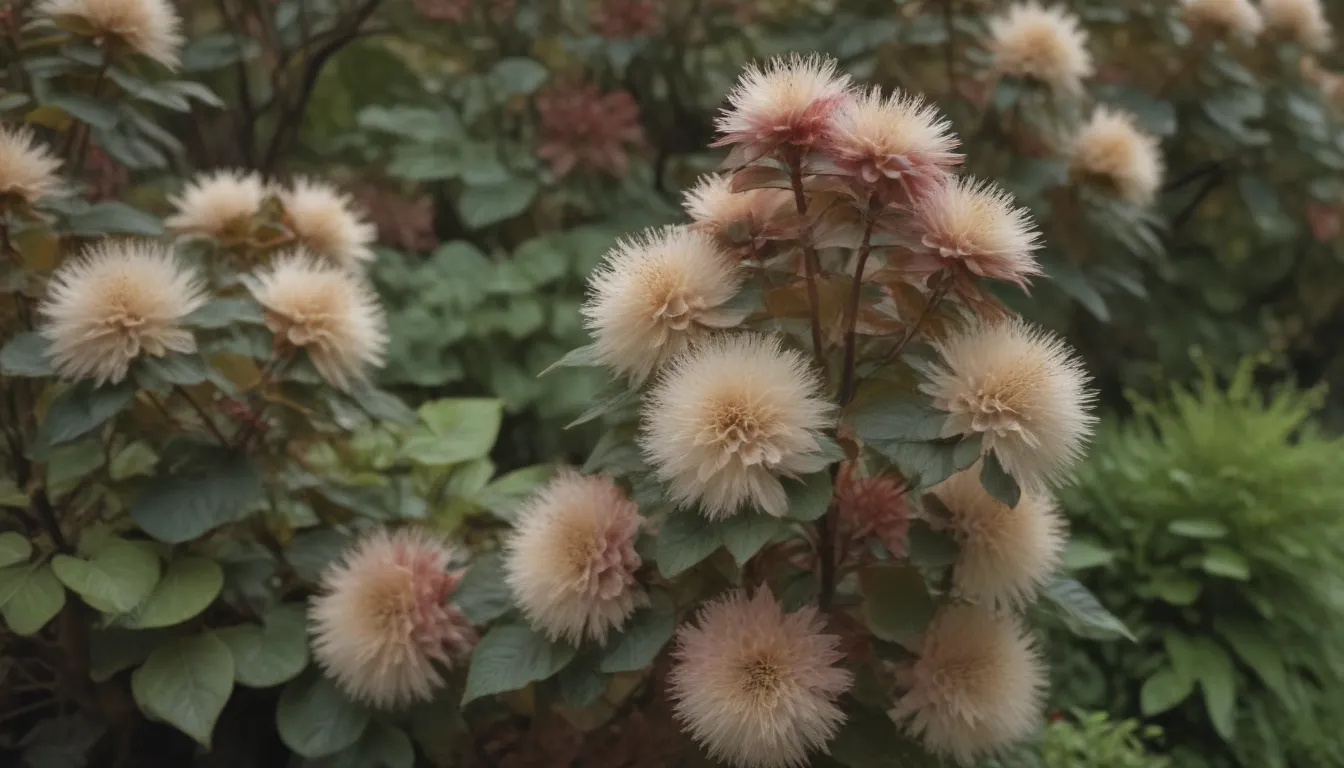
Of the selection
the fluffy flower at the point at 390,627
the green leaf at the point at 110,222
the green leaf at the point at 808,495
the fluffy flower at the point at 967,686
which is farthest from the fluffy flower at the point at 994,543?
the green leaf at the point at 110,222

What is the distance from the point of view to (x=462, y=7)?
4.93ft

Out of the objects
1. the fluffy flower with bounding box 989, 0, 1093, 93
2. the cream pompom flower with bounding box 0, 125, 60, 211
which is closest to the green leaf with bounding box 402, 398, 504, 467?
the cream pompom flower with bounding box 0, 125, 60, 211

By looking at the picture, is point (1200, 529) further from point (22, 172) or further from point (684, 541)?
point (22, 172)

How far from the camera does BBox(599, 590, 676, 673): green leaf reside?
65 cm

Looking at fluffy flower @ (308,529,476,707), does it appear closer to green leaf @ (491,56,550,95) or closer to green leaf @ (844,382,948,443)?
green leaf @ (844,382,948,443)

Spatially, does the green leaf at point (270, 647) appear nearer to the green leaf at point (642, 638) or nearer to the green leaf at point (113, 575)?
the green leaf at point (113, 575)

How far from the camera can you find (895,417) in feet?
2.00

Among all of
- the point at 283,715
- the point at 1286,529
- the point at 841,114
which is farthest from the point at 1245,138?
the point at 283,715

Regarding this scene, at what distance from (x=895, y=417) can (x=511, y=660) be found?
0.34m

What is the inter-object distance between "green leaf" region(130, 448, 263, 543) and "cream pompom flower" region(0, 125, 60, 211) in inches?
9.9

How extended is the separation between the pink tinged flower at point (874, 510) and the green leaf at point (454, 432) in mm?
478

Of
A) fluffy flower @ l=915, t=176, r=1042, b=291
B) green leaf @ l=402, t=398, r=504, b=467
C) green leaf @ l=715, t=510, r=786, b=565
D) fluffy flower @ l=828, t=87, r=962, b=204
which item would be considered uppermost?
fluffy flower @ l=828, t=87, r=962, b=204

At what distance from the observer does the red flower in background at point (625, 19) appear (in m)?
1.50

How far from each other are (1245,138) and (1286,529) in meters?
0.63
